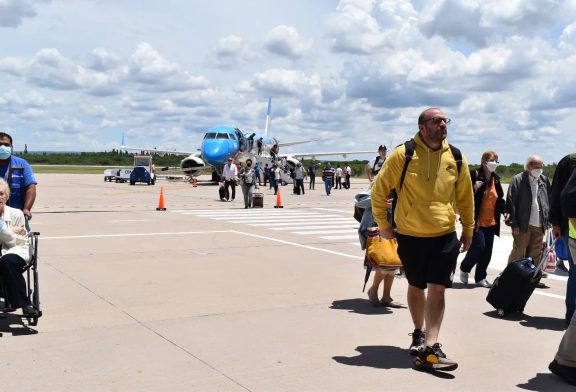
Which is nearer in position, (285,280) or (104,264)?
(285,280)

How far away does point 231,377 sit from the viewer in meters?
4.87

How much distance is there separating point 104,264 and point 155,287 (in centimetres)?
217

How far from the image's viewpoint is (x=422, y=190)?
5273 millimetres

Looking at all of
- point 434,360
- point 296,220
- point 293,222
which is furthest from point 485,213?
point 296,220

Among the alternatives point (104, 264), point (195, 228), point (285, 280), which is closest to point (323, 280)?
point (285, 280)

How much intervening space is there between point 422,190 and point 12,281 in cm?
367

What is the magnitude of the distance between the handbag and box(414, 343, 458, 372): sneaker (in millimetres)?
1674

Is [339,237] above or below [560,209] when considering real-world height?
below

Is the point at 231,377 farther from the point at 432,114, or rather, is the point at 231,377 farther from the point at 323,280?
the point at 323,280

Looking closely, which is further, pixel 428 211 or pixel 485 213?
pixel 485 213

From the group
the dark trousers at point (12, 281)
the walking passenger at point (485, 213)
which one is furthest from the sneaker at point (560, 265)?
the dark trousers at point (12, 281)

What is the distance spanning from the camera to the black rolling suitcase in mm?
6773

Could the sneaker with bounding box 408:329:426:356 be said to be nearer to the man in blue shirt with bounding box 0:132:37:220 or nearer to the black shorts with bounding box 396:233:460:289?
the black shorts with bounding box 396:233:460:289

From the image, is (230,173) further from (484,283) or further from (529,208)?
(529,208)
